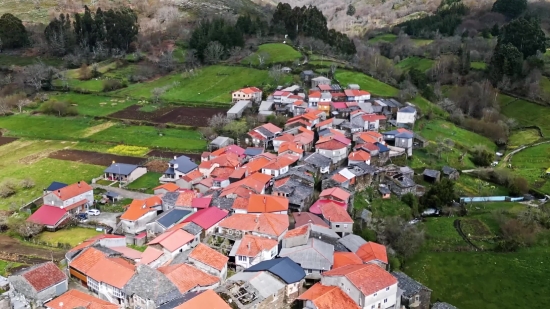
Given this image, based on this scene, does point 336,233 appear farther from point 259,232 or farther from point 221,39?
point 221,39

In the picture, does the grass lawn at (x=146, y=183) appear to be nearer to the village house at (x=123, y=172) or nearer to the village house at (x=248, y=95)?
the village house at (x=123, y=172)

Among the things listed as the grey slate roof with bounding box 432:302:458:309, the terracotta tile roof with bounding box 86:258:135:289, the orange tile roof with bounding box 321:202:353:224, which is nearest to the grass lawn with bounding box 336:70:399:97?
the orange tile roof with bounding box 321:202:353:224

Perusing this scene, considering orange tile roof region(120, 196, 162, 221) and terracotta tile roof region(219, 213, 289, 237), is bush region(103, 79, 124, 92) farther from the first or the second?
terracotta tile roof region(219, 213, 289, 237)

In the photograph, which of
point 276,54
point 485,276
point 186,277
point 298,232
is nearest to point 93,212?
point 186,277

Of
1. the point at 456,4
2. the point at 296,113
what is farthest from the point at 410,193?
the point at 456,4

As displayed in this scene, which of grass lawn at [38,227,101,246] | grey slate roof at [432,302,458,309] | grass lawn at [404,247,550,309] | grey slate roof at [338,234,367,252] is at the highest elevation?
grey slate roof at [338,234,367,252]

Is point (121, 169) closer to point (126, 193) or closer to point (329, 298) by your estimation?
point (126, 193)

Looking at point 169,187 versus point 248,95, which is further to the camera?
point 248,95

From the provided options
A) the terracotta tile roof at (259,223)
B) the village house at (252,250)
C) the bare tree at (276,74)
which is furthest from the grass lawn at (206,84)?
the village house at (252,250)
